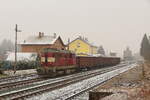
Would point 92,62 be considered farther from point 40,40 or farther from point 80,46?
point 80,46

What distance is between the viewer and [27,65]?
3666 cm

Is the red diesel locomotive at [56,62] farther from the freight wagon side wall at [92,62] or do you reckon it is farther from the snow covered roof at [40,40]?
the snow covered roof at [40,40]

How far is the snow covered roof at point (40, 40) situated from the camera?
59.5 meters

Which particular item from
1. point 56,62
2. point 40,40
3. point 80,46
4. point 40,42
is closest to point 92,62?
point 56,62

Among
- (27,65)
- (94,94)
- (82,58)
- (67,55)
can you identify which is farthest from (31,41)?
(94,94)

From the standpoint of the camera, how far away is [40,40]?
201ft

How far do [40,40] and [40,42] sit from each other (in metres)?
0.95

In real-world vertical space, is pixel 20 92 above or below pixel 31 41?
below

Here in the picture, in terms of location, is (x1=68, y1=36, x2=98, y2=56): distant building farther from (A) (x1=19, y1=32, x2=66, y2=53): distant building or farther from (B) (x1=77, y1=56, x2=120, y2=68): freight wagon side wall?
(B) (x1=77, y1=56, x2=120, y2=68): freight wagon side wall

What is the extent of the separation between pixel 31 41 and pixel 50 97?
4956 cm

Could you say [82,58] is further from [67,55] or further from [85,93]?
[85,93]

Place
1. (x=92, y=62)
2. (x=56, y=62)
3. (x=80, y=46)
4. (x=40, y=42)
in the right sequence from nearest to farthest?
1. (x=56, y=62)
2. (x=92, y=62)
3. (x=40, y=42)
4. (x=80, y=46)

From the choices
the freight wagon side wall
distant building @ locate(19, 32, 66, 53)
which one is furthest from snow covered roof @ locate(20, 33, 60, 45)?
the freight wagon side wall

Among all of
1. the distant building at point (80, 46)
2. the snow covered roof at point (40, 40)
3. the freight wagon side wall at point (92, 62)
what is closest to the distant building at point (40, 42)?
the snow covered roof at point (40, 40)
